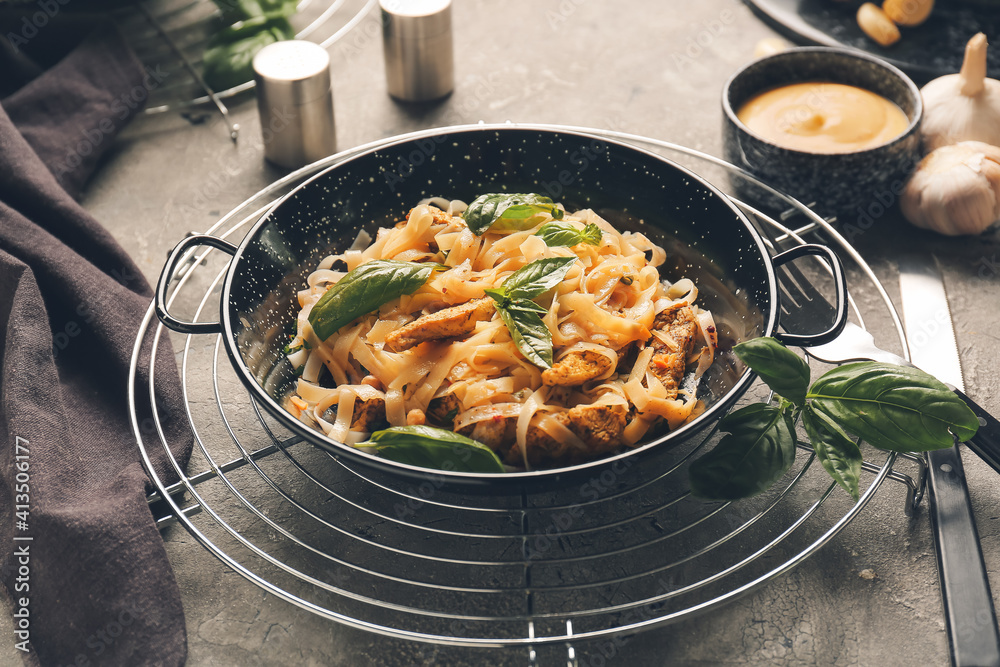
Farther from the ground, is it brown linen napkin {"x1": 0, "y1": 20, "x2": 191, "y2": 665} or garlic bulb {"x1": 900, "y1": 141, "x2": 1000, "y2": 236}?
garlic bulb {"x1": 900, "y1": 141, "x2": 1000, "y2": 236}

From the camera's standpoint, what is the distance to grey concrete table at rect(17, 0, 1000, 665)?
214cm

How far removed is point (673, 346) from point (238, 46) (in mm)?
2926

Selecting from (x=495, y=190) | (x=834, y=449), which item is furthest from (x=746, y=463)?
(x=495, y=190)

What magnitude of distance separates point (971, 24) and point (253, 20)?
12.4 feet

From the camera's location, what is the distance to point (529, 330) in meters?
2.26

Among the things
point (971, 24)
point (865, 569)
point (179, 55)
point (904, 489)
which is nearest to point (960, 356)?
point (904, 489)

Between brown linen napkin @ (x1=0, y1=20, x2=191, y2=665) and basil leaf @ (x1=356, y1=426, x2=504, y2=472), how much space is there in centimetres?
77

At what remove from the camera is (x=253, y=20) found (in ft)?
13.4

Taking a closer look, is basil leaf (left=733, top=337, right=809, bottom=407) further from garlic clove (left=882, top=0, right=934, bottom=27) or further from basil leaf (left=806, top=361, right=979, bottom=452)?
garlic clove (left=882, top=0, right=934, bottom=27)

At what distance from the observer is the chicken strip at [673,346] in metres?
2.33

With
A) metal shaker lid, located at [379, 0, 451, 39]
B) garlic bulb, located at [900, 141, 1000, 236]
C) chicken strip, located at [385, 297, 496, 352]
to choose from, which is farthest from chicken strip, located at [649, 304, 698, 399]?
metal shaker lid, located at [379, 0, 451, 39]

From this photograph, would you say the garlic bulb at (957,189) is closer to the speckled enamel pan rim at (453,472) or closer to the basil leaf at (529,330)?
the speckled enamel pan rim at (453,472)

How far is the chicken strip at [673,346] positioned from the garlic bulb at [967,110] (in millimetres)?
1734

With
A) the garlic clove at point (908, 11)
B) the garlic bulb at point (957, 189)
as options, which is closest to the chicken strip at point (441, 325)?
the garlic bulb at point (957, 189)
